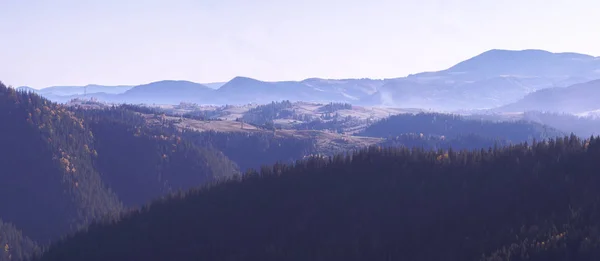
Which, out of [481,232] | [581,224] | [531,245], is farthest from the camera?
[481,232]

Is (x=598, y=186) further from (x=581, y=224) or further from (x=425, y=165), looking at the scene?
(x=425, y=165)

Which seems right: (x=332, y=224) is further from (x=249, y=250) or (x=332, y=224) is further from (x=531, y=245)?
(x=531, y=245)

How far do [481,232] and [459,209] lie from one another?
851 inches

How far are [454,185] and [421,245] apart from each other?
3235 cm

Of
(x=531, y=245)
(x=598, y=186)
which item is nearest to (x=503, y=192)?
(x=598, y=186)

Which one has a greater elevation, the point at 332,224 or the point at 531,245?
the point at 531,245

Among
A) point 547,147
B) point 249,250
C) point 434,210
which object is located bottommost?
point 249,250

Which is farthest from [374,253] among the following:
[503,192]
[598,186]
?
[598,186]

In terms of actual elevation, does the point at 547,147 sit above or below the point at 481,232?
above

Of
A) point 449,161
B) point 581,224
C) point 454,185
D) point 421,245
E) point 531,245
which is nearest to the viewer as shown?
point 531,245

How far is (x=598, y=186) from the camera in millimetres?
139750

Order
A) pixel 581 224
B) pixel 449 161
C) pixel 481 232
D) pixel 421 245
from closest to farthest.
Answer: pixel 581 224, pixel 481 232, pixel 421 245, pixel 449 161

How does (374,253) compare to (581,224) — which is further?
(374,253)

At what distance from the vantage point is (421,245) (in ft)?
485
